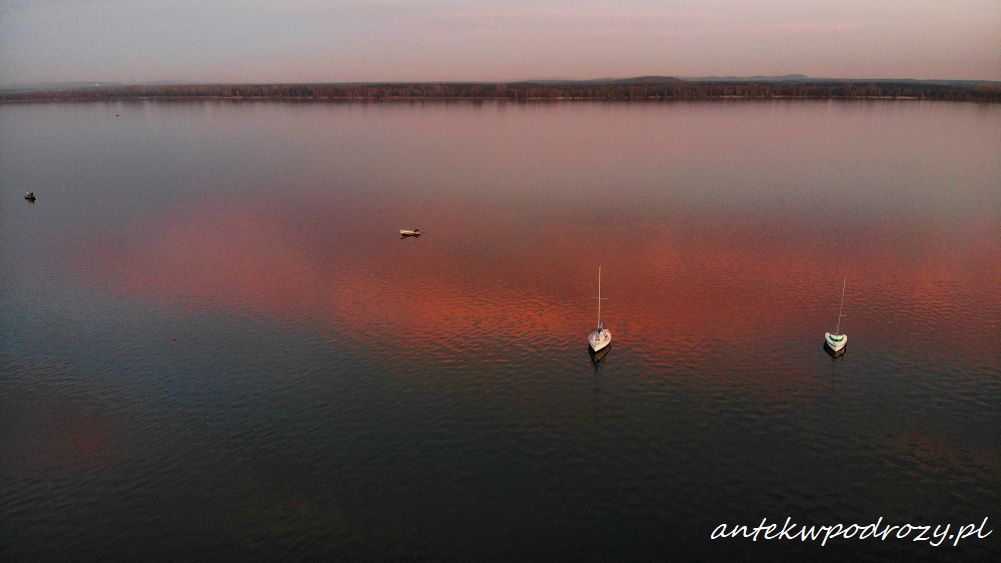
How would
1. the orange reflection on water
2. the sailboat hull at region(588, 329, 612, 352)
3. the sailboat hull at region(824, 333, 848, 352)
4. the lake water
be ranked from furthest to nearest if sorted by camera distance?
1. the orange reflection on water
2. the sailboat hull at region(588, 329, 612, 352)
3. the sailboat hull at region(824, 333, 848, 352)
4. the lake water

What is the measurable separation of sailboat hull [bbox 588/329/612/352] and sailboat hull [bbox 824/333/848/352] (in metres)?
21.4

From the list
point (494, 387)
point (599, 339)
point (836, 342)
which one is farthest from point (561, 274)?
point (836, 342)

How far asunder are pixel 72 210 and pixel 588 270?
113807 mm

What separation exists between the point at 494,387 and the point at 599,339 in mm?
12221

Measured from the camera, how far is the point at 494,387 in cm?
5525

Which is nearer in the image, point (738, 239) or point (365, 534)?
point (365, 534)

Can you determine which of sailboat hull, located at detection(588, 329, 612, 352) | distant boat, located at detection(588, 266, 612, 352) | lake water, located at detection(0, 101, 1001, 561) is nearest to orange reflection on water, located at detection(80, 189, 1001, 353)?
lake water, located at detection(0, 101, 1001, 561)

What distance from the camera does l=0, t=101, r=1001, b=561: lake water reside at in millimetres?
39125

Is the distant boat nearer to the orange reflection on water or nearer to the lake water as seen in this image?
the lake water

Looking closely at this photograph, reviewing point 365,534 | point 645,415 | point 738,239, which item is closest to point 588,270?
point 738,239

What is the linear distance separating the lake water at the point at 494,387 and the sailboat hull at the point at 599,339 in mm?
1509

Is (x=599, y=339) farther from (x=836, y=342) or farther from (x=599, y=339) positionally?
(x=836, y=342)

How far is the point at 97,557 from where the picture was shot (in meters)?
36.4

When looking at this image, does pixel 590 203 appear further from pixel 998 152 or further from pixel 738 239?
pixel 998 152
